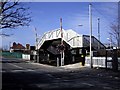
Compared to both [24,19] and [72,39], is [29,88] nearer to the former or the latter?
[24,19]

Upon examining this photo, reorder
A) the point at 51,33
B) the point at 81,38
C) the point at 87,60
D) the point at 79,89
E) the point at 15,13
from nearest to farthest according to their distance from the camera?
the point at 79,89
the point at 15,13
the point at 87,60
the point at 81,38
the point at 51,33

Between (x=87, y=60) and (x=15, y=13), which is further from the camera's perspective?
(x=87, y=60)

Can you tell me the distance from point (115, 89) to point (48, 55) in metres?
66.0

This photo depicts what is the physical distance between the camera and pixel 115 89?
17859 millimetres

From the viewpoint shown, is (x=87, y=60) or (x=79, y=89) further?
(x=87, y=60)

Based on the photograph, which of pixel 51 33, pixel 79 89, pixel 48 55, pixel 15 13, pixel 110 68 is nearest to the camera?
pixel 79 89

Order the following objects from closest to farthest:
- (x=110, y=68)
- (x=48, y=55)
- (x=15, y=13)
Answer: (x=15, y=13)
(x=110, y=68)
(x=48, y=55)

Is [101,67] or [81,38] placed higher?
[81,38]

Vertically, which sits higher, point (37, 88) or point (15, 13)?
point (15, 13)

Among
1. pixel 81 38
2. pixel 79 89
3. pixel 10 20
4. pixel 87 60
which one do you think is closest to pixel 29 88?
pixel 79 89

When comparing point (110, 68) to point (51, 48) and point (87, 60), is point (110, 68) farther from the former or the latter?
point (51, 48)

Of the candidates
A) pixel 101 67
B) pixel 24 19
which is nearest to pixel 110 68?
pixel 101 67

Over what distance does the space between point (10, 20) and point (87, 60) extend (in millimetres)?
25652

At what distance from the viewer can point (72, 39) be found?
6675cm
